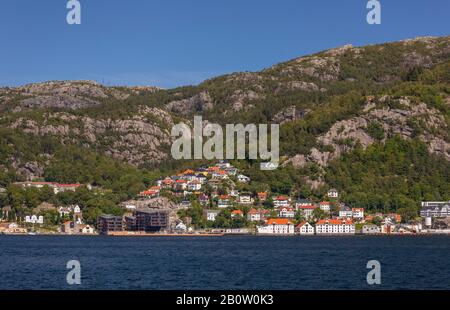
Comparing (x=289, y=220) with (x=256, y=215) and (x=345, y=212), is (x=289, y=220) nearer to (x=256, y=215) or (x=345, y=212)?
(x=256, y=215)

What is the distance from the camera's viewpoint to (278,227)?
18100cm

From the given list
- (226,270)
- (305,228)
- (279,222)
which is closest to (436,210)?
(305,228)

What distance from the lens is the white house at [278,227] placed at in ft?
592

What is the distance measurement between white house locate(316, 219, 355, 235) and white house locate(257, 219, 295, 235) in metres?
6.03

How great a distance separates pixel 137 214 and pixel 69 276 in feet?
391

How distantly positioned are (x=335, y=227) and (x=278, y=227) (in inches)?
468

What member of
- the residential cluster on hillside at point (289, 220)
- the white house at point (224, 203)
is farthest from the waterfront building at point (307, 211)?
the white house at point (224, 203)

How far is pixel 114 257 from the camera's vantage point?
95750mm

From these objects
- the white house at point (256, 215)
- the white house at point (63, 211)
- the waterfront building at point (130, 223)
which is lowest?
the waterfront building at point (130, 223)

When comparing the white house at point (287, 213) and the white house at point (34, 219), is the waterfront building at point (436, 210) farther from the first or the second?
the white house at point (34, 219)

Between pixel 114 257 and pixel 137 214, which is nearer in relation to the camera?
pixel 114 257

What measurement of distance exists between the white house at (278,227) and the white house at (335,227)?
6.03 m
